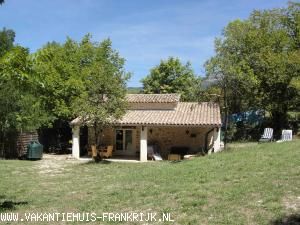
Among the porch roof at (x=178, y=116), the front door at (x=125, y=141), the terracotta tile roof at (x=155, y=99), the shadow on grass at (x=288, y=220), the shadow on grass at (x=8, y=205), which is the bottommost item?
the shadow on grass at (x=8, y=205)

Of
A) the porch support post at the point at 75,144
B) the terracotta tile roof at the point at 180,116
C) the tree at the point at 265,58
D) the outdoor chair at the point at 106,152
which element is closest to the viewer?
the terracotta tile roof at the point at 180,116

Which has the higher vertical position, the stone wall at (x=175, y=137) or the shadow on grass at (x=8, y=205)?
the stone wall at (x=175, y=137)

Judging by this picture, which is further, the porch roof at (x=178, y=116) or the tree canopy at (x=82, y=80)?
the porch roof at (x=178, y=116)

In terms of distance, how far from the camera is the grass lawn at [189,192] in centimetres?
884

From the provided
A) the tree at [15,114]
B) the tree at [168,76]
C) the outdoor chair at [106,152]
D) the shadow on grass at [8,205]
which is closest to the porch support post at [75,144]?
the outdoor chair at [106,152]

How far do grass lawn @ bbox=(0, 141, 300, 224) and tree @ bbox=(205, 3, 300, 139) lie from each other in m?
16.6

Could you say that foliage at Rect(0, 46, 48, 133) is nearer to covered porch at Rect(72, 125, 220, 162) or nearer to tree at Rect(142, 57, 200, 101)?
covered porch at Rect(72, 125, 220, 162)

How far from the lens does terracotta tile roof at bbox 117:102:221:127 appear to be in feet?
85.3

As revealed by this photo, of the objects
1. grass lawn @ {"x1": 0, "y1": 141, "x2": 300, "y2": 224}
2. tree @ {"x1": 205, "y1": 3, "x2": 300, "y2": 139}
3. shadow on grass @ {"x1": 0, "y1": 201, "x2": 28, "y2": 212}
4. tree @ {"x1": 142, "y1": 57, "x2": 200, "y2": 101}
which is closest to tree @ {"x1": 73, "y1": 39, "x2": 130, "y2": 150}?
grass lawn @ {"x1": 0, "y1": 141, "x2": 300, "y2": 224}

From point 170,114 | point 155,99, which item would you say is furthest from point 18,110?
point 170,114

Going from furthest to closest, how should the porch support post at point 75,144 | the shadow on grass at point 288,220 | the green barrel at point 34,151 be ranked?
Result: the porch support post at point 75,144, the green barrel at point 34,151, the shadow on grass at point 288,220

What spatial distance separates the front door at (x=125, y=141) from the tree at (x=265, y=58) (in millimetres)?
8002

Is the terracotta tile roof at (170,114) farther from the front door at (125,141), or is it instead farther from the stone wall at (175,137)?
the front door at (125,141)

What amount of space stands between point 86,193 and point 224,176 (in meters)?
4.21
